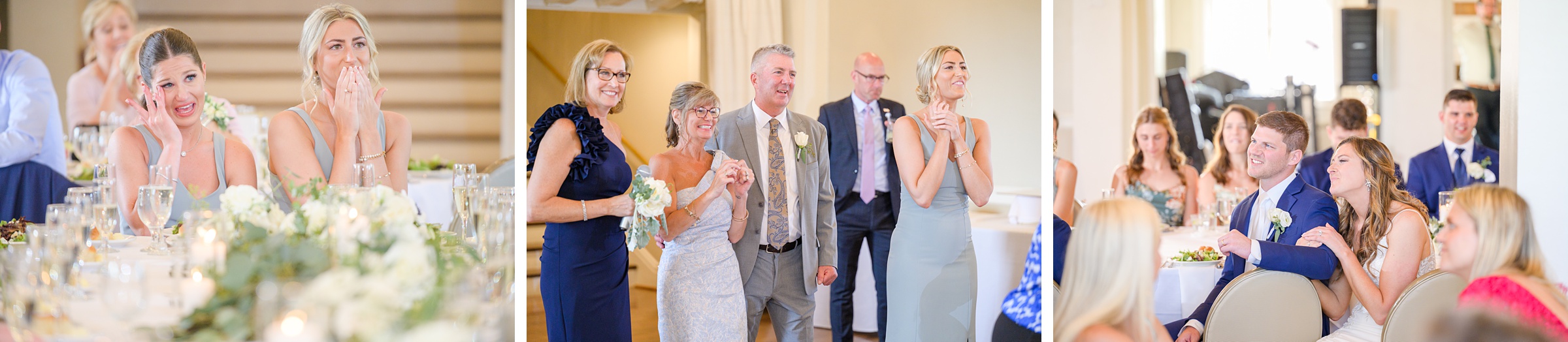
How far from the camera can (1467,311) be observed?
236 centimetres

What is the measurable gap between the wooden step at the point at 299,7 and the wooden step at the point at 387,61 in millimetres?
271

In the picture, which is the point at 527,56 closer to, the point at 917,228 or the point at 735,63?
the point at 735,63

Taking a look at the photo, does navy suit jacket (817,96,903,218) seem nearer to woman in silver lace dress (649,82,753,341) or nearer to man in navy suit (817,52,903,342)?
man in navy suit (817,52,903,342)

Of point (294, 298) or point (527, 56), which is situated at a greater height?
point (527, 56)

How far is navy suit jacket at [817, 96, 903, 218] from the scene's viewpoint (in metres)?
3.23

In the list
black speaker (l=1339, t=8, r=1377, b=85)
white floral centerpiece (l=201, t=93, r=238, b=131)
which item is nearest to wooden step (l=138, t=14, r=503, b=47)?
white floral centerpiece (l=201, t=93, r=238, b=131)

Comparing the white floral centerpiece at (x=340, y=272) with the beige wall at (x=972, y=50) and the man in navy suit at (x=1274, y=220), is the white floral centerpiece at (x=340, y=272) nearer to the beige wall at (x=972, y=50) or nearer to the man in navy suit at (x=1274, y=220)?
the beige wall at (x=972, y=50)

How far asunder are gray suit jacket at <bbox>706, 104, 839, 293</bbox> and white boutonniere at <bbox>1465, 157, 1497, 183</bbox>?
421cm

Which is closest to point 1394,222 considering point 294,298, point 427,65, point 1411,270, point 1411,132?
point 1411,270

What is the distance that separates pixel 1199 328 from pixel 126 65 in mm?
5909

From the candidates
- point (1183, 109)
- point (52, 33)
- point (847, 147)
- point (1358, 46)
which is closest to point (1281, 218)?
point (847, 147)

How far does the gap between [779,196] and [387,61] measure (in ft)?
16.6

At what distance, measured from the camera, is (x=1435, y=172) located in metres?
5.40

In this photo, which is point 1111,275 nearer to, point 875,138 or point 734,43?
point 875,138
